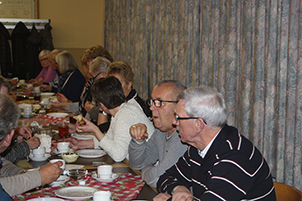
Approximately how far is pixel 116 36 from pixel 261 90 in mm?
5547

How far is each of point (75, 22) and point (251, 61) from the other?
7.64m

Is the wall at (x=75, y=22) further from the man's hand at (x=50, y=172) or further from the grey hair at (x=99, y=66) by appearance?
the man's hand at (x=50, y=172)

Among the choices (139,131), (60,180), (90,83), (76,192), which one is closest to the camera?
(76,192)

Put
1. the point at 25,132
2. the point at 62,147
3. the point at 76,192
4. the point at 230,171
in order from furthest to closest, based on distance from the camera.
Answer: the point at 25,132, the point at 62,147, the point at 76,192, the point at 230,171

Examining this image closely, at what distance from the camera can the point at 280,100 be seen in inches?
115

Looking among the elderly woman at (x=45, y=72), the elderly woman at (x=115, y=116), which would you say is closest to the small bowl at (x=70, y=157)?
the elderly woman at (x=115, y=116)

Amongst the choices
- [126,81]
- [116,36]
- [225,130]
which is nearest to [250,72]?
[126,81]

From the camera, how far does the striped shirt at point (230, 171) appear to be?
58.4 inches

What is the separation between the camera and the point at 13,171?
2084 mm

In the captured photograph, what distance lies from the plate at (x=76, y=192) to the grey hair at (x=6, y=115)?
1.40ft

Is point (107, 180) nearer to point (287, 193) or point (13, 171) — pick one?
point (13, 171)

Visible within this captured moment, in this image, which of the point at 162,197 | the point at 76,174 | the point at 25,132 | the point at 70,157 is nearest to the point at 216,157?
Answer: the point at 162,197

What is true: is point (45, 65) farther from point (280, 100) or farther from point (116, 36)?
point (280, 100)

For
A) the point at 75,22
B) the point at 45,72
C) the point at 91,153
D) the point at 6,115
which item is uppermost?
the point at 75,22
